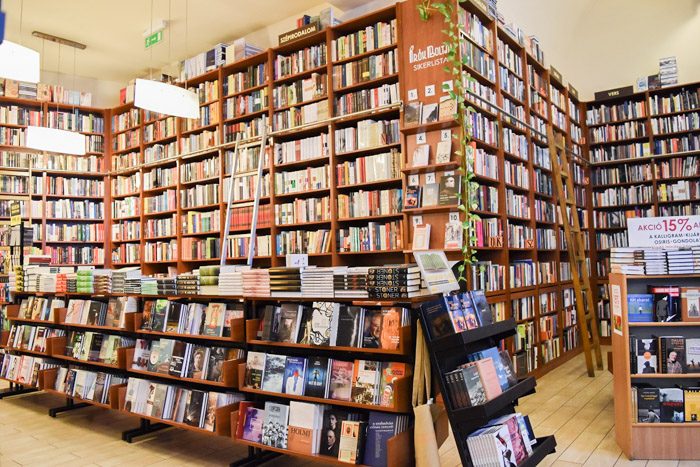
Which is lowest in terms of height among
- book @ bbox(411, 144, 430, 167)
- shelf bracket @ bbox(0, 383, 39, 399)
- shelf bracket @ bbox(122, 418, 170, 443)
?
shelf bracket @ bbox(0, 383, 39, 399)

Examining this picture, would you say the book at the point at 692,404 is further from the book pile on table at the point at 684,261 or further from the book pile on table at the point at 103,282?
the book pile on table at the point at 103,282

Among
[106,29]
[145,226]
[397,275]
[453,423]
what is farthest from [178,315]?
[106,29]

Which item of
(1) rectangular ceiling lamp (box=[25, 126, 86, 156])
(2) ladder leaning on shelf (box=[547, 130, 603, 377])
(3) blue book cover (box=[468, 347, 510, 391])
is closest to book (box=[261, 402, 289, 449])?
(3) blue book cover (box=[468, 347, 510, 391])

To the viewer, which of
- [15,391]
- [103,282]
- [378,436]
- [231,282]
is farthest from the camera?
[15,391]

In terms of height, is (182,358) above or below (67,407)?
above

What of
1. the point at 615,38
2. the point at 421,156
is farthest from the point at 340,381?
the point at 615,38

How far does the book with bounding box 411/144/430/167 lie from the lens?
4508 millimetres

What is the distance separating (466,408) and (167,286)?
2.33 m

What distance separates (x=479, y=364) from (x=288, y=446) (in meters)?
1.15

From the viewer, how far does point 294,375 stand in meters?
2.91

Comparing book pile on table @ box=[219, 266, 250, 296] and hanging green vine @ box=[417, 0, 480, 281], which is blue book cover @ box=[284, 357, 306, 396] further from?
hanging green vine @ box=[417, 0, 480, 281]

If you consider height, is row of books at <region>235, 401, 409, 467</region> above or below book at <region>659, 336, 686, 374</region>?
below

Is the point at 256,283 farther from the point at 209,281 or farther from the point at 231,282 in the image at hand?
the point at 209,281

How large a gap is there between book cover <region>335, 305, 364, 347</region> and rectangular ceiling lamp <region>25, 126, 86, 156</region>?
4594mm
